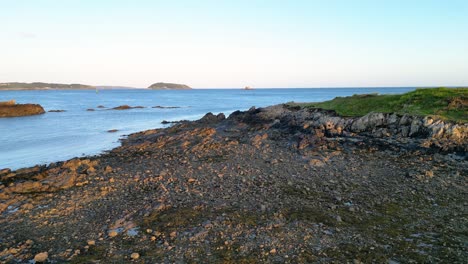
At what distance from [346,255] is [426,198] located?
6.86 m

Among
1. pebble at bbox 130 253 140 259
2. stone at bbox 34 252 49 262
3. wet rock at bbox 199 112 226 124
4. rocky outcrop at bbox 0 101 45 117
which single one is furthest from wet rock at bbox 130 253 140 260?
rocky outcrop at bbox 0 101 45 117

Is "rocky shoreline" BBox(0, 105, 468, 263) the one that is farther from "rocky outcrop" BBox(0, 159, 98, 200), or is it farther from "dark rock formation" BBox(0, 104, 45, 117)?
"dark rock formation" BBox(0, 104, 45, 117)

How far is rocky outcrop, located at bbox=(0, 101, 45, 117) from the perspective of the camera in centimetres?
6875

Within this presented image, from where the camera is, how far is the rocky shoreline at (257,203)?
35.2 feet

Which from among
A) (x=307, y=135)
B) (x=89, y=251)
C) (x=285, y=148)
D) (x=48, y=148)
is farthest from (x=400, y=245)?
(x=48, y=148)

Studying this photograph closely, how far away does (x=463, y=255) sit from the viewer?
1013 cm

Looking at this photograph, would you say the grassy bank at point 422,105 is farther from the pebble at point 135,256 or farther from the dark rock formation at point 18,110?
the dark rock formation at point 18,110

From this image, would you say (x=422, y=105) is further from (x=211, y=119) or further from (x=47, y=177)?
(x=47, y=177)

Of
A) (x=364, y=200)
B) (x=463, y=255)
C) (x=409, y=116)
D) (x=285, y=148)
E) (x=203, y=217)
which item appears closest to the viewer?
(x=463, y=255)

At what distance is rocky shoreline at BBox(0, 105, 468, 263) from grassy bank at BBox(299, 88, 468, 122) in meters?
2.99

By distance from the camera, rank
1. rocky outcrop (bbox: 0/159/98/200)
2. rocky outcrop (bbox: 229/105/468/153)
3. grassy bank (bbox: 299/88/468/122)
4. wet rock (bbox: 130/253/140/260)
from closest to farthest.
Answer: wet rock (bbox: 130/253/140/260) < rocky outcrop (bbox: 0/159/98/200) < rocky outcrop (bbox: 229/105/468/153) < grassy bank (bbox: 299/88/468/122)

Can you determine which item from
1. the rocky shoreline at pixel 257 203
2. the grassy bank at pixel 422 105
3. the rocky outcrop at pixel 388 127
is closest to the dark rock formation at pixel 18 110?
the rocky shoreline at pixel 257 203

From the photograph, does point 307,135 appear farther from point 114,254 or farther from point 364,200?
point 114,254

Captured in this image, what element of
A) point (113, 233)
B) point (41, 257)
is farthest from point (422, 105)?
point (41, 257)
